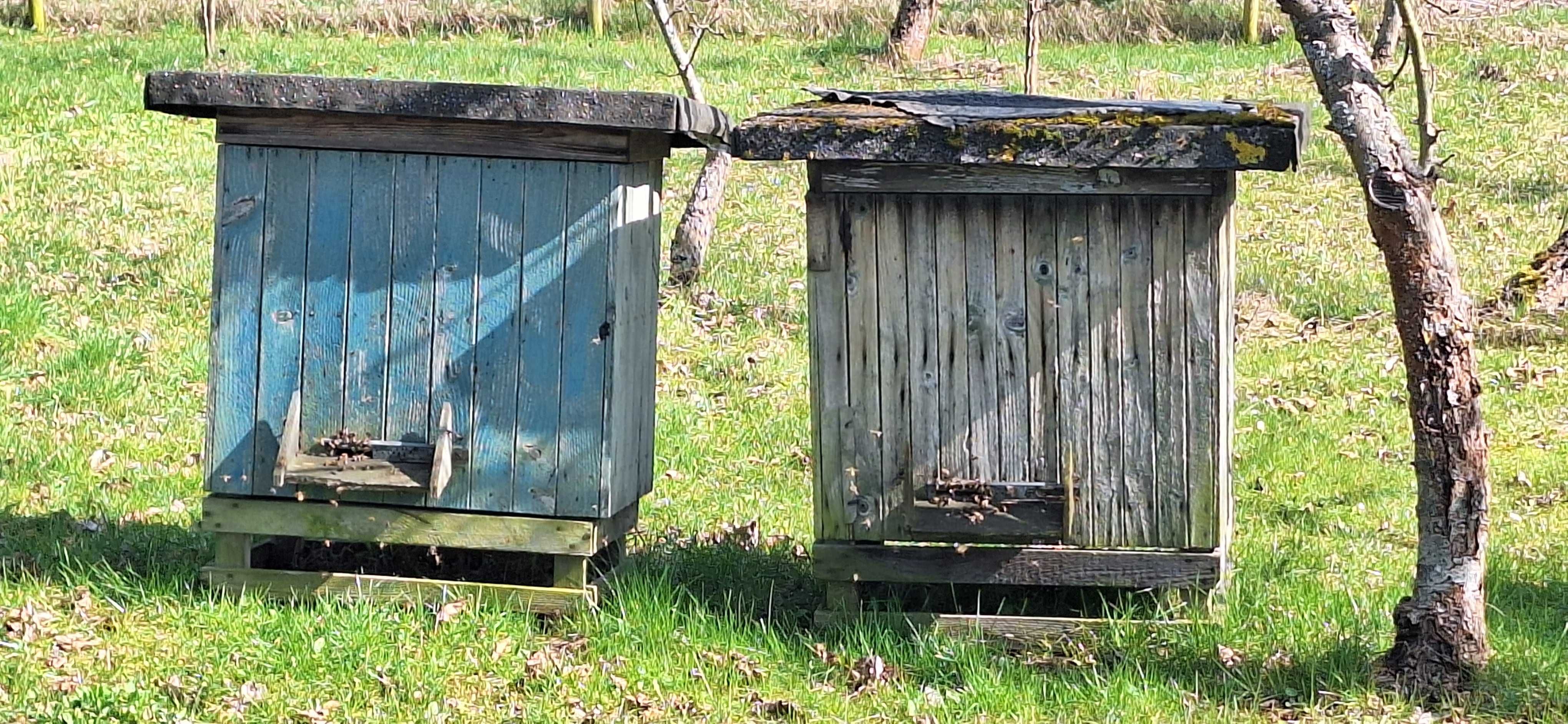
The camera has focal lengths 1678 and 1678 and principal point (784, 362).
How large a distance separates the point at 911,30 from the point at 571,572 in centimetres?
1528

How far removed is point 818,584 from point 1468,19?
18963mm

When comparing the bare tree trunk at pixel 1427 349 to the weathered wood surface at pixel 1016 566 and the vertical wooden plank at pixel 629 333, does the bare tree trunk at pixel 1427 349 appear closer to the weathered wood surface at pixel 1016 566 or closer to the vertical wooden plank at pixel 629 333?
the weathered wood surface at pixel 1016 566

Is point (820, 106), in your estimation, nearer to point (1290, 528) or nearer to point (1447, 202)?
point (1290, 528)

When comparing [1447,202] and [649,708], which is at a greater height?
[1447,202]

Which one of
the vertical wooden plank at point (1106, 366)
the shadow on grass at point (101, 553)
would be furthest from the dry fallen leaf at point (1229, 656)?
the shadow on grass at point (101, 553)

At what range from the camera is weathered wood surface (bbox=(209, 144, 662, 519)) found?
5.38m

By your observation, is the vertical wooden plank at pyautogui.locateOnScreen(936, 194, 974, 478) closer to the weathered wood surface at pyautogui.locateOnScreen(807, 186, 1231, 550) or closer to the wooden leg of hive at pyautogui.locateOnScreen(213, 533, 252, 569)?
the weathered wood surface at pyautogui.locateOnScreen(807, 186, 1231, 550)

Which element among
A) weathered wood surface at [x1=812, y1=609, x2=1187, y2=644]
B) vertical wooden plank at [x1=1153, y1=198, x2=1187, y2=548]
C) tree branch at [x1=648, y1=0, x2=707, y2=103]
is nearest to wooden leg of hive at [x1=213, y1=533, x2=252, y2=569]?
weathered wood surface at [x1=812, y1=609, x2=1187, y2=644]

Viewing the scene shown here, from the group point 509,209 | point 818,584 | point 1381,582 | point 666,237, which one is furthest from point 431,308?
point 666,237

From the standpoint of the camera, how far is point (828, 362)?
539cm

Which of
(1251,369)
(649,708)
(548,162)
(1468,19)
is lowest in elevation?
(649,708)

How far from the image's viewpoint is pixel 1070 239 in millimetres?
5207

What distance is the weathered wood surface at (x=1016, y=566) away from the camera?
5.38 meters

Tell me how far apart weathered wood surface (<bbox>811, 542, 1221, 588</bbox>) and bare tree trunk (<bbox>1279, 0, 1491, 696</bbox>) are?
0.73 m
